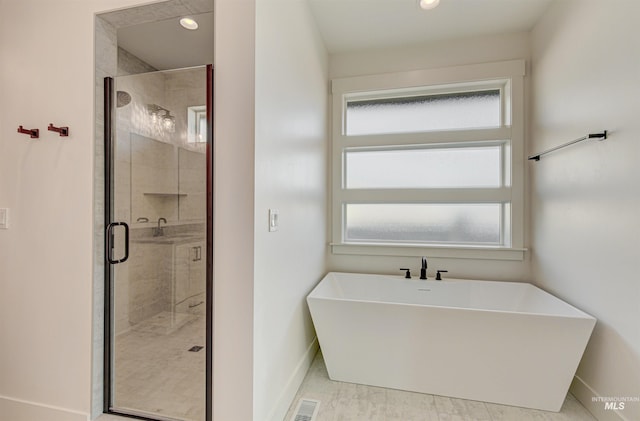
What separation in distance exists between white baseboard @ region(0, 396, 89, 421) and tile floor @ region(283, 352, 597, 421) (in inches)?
47.3

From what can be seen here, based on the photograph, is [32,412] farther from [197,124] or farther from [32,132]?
[197,124]

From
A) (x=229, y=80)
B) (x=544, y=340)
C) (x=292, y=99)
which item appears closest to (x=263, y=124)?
(x=229, y=80)

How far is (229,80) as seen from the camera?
1403 mm

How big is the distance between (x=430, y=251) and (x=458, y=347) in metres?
1.04

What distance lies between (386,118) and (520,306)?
6.85 ft

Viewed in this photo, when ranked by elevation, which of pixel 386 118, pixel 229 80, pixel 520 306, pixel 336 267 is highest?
pixel 386 118

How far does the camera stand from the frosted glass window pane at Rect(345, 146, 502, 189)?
277 centimetres

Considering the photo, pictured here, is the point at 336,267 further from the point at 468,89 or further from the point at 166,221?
the point at 468,89

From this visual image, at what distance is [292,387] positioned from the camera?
1.89 metres

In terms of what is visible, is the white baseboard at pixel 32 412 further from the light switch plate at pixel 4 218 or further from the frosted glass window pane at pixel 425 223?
the frosted glass window pane at pixel 425 223

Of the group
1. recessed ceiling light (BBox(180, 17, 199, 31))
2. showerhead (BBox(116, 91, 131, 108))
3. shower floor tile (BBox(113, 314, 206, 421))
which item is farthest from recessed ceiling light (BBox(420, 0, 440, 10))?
shower floor tile (BBox(113, 314, 206, 421))

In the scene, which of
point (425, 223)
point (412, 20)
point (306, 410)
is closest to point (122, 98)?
point (306, 410)

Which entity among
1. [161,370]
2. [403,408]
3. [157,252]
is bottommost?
[403,408]

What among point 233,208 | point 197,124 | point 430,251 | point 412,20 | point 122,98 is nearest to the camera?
point 233,208
